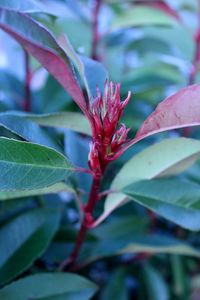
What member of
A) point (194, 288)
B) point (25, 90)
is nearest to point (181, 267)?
point (194, 288)

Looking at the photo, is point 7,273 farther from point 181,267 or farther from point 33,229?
point 181,267

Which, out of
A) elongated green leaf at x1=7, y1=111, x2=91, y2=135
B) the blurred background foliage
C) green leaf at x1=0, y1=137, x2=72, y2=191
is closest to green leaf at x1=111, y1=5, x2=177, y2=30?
the blurred background foliage

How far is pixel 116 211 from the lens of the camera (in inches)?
39.4

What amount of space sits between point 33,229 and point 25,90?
35 cm

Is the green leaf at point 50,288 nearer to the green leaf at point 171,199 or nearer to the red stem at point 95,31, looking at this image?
the green leaf at point 171,199

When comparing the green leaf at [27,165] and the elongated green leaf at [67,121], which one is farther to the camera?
the elongated green leaf at [67,121]

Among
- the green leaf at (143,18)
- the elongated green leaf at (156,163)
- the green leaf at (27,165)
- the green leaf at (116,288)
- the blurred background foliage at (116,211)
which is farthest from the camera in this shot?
the green leaf at (143,18)

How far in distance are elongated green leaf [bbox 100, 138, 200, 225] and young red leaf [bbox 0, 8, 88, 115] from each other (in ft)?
0.46

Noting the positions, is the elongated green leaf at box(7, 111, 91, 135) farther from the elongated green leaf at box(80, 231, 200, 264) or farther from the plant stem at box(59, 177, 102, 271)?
the elongated green leaf at box(80, 231, 200, 264)

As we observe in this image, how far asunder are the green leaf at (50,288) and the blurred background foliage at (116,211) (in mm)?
31

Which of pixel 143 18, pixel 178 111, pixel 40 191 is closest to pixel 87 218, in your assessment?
pixel 40 191

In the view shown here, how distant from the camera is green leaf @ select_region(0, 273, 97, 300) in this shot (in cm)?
61

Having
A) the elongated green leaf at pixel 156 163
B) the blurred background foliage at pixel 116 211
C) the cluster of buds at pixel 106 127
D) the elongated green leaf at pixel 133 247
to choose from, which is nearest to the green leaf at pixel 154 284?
the blurred background foliage at pixel 116 211

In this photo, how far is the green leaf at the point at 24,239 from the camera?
2.16 feet
